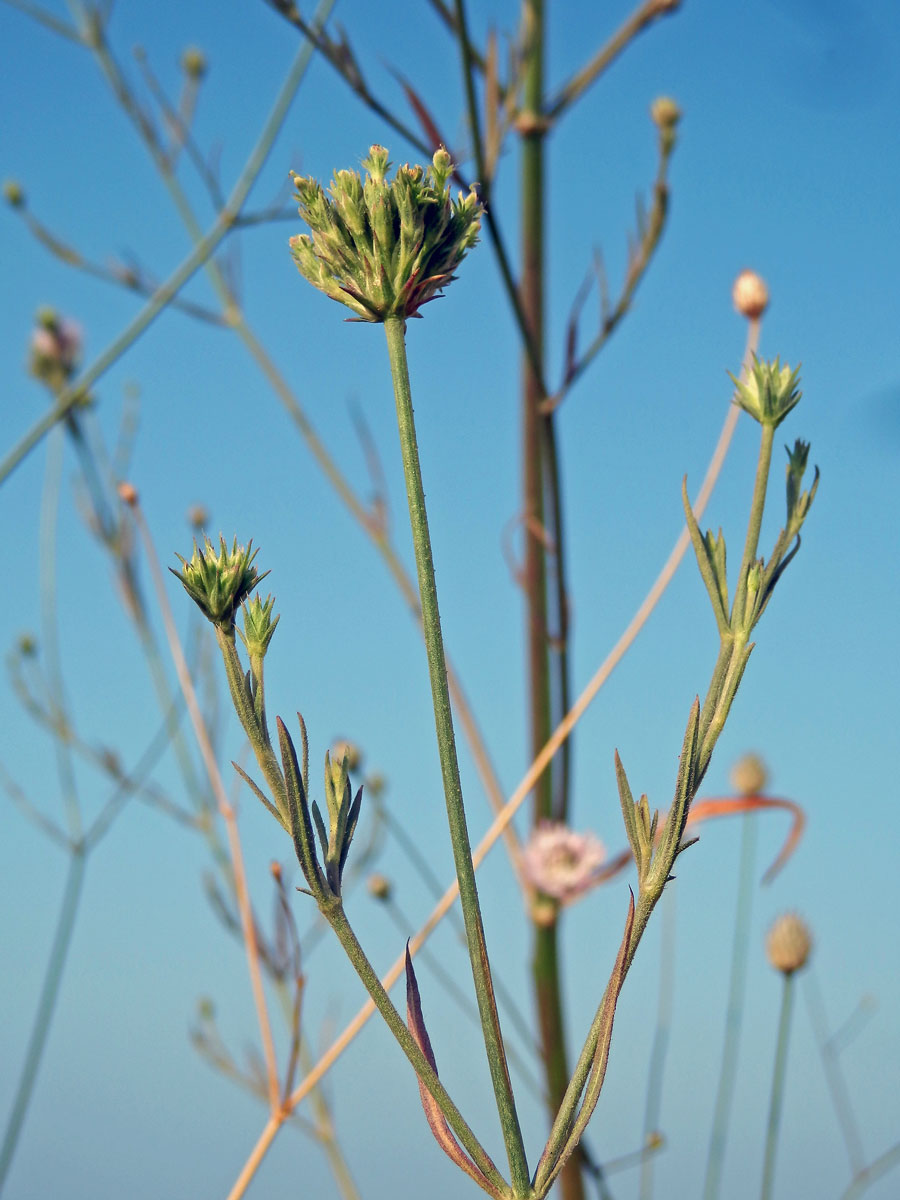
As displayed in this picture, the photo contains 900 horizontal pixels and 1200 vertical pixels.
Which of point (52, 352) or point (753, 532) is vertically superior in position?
point (52, 352)

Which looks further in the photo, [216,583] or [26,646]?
[26,646]

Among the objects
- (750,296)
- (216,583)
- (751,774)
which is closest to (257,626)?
(216,583)

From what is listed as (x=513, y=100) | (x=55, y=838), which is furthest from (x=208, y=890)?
(x=513, y=100)

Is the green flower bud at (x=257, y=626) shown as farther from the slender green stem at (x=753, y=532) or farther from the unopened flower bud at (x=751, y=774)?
the unopened flower bud at (x=751, y=774)

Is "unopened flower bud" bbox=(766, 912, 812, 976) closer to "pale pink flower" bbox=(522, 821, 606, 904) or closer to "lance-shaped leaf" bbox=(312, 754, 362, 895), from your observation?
"pale pink flower" bbox=(522, 821, 606, 904)

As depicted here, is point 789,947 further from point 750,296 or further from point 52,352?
point 52,352

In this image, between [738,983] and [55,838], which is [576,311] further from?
[55,838]

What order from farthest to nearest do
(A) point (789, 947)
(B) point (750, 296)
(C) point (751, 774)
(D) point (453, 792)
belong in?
(C) point (751, 774) → (A) point (789, 947) → (B) point (750, 296) → (D) point (453, 792)
